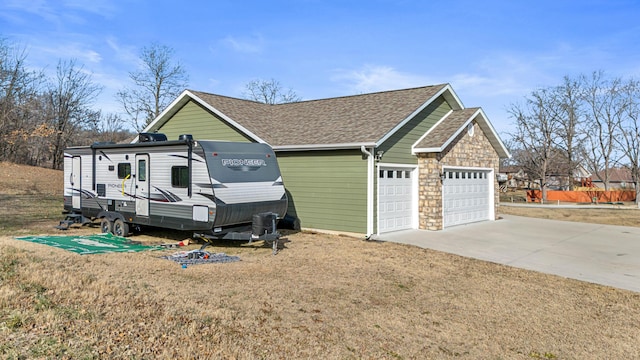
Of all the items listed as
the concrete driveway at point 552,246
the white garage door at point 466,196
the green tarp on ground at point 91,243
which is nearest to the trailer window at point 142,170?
the green tarp on ground at point 91,243

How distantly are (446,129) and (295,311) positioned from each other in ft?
36.5

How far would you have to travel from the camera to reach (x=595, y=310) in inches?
259

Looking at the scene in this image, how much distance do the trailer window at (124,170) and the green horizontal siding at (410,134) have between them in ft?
23.8

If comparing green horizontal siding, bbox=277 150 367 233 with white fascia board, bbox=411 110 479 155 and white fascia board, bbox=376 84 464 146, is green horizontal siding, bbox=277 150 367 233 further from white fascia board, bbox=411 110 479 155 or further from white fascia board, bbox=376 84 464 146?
white fascia board, bbox=411 110 479 155

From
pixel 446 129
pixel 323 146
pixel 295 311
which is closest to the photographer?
pixel 295 311

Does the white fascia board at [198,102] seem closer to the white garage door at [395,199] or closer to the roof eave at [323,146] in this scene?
the roof eave at [323,146]

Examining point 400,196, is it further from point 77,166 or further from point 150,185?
point 77,166

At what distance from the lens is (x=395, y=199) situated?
45.1 feet

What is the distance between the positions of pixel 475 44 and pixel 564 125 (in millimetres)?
30835

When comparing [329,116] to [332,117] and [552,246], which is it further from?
[552,246]

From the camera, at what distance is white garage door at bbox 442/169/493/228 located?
50.2 feet

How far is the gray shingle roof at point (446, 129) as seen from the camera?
1428cm

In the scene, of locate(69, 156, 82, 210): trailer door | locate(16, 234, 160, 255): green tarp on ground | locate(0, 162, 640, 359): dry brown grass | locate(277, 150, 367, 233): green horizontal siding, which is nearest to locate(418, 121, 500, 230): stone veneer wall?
locate(277, 150, 367, 233): green horizontal siding

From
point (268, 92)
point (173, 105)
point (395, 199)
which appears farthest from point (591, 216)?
point (268, 92)
